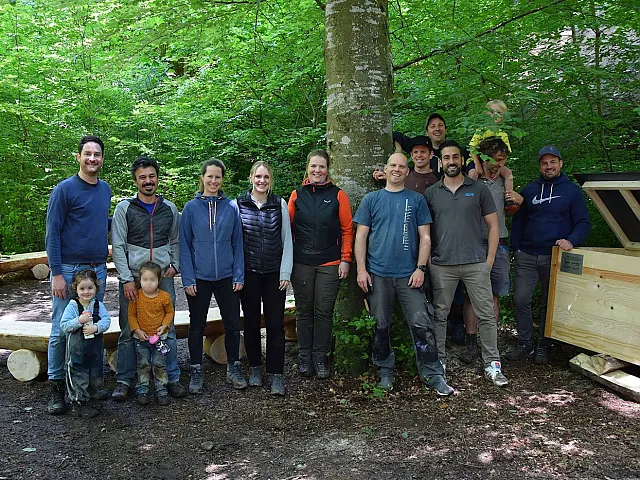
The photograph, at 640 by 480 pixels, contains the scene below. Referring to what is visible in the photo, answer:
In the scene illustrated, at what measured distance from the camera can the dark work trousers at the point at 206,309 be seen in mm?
4660

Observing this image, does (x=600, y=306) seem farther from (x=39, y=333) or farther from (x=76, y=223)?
(x=39, y=333)

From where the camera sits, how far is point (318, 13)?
20.6 feet

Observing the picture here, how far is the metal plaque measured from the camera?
5110 millimetres

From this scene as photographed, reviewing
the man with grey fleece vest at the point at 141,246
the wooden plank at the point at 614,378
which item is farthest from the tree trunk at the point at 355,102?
the wooden plank at the point at 614,378

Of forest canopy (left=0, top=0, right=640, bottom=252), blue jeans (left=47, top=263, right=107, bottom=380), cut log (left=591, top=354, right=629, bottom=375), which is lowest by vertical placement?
cut log (left=591, top=354, right=629, bottom=375)

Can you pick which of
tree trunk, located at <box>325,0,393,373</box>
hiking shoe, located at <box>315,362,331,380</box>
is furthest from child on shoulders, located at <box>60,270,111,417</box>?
tree trunk, located at <box>325,0,393,373</box>

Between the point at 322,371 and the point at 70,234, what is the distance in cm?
248

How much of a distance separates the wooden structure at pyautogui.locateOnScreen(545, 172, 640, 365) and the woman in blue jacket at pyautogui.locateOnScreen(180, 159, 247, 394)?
10.3ft

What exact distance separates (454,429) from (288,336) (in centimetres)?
255

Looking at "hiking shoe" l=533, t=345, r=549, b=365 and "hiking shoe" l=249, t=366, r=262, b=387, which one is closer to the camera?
"hiking shoe" l=249, t=366, r=262, b=387

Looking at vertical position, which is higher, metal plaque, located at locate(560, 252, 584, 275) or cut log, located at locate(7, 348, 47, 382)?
metal plaque, located at locate(560, 252, 584, 275)

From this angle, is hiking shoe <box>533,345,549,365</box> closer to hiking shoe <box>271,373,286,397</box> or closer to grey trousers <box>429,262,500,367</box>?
grey trousers <box>429,262,500,367</box>

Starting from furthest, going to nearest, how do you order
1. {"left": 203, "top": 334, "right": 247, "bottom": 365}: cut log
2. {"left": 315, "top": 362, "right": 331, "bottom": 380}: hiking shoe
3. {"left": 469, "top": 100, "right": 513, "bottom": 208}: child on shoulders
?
{"left": 203, "top": 334, "right": 247, "bottom": 365}: cut log < {"left": 315, "top": 362, "right": 331, "bottom": 380}: hiking shoe < {"left": 469, "top": 100, "right": 513, "bottom": 208}: child on shoulders

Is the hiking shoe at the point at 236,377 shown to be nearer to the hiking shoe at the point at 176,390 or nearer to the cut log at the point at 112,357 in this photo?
the hiking shoe at the point at 176,390
